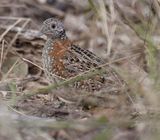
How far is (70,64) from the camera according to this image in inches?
245

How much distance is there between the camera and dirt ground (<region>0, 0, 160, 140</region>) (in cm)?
486

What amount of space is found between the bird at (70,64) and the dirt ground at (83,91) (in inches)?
4.3

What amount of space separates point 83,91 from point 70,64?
2.05 feet

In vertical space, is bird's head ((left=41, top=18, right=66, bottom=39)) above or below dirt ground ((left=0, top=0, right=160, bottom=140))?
above

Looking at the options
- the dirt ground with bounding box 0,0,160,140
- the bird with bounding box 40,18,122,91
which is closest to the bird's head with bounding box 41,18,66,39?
the bird with bounding box 40,18,122,91

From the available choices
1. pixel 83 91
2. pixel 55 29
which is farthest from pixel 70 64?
pixel 83 91

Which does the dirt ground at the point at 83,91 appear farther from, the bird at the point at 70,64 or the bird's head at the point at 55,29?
the bird's head at the point at 55,29

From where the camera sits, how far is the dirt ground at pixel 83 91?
486 cm

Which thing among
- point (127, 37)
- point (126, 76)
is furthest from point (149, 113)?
point (127, 37)

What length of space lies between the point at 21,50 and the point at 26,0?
1595mm

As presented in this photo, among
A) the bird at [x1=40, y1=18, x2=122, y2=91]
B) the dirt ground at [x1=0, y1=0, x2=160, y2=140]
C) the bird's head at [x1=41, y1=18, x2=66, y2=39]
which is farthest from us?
the bird's head at [x1=41, y1=18, x2=66, y2=39]

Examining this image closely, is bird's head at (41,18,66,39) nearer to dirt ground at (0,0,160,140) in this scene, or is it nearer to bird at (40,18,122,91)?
bird at (40,18,122,91)

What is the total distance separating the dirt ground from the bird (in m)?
0.11

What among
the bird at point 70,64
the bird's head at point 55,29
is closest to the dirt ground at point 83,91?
the bird at point 70,64
